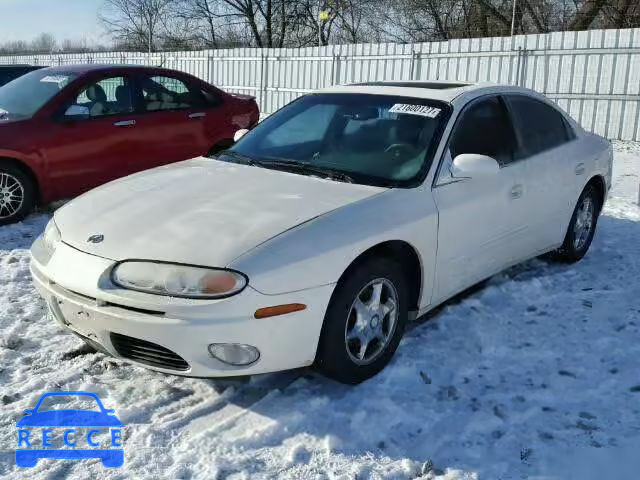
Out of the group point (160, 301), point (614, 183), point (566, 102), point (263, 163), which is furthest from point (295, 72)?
point (160, 301)

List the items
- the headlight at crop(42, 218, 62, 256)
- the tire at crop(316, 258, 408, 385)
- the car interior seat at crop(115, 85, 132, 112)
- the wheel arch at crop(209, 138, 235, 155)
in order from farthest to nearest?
1. the wheel arch at crop(209, 138, 235, 155)
2. the car interior seat at crop(115, 85, 132, 112)
3. the headlight at crop(42, 218, 62, 256)
4. the tire at crop(316, 258, 408, 385)

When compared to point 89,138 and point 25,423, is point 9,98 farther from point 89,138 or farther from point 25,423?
point 25,423

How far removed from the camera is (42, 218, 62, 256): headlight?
131 inches

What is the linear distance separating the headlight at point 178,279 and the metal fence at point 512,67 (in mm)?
10014

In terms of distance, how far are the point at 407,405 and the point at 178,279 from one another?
1237 millimetres

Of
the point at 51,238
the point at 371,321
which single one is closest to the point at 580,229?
the point at 371,321

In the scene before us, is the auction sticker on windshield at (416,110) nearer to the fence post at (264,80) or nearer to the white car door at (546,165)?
the white car door at (546,165)

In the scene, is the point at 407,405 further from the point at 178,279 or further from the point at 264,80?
the point at 264,80

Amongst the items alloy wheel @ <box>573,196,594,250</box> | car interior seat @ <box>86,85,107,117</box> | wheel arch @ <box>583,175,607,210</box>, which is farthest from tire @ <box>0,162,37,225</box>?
wheel arch @ <box>583,175,607,210</box>

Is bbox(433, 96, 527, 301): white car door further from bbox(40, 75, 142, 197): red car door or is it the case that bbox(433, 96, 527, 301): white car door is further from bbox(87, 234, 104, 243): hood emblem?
bbox(40, 75, 142, 197): red car door

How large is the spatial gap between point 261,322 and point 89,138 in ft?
14.4

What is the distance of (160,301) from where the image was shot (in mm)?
2766

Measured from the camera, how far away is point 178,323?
9.00 feet

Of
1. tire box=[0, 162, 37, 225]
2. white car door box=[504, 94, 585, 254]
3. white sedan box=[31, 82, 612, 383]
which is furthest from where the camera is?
tire box=[0, 162, 37, 225]
